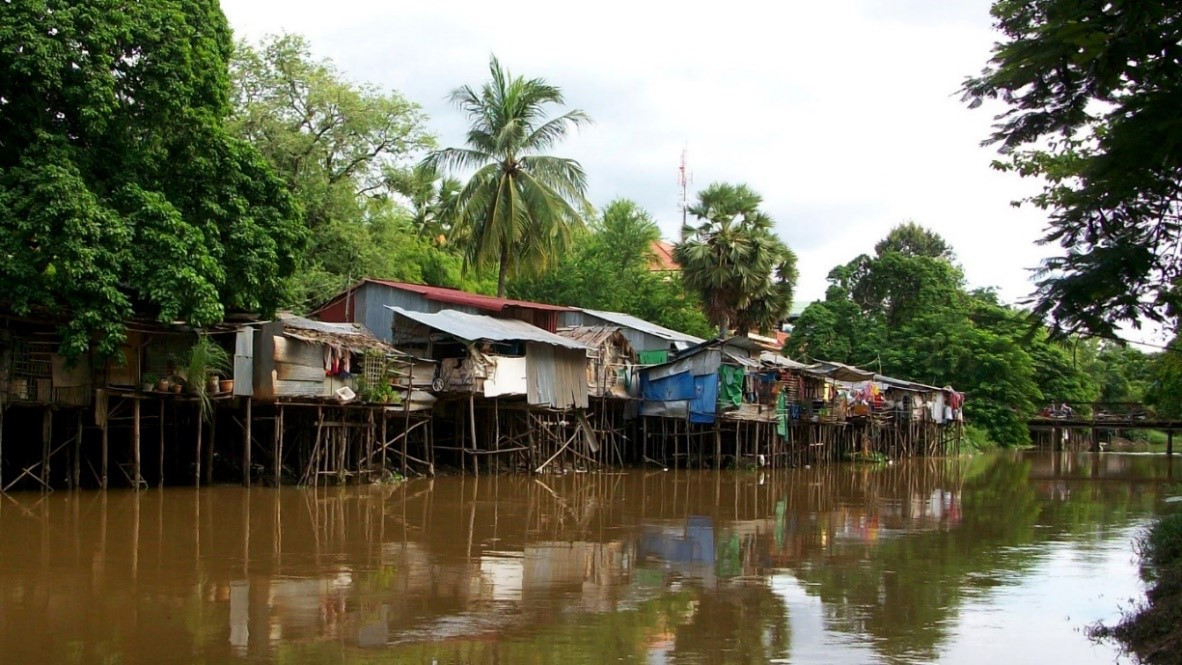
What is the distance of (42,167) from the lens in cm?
1722

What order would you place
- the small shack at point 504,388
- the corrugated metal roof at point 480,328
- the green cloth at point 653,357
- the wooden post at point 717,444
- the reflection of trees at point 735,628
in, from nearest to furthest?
the reflection of trees at point 735,628, the corrugated metal roof at point 480,328, the small shack at point 504,388, the wooden post at point 717,444, the green cloth at point 653,357

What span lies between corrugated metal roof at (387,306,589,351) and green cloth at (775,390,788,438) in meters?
7.97

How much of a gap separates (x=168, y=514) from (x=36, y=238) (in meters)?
4.78

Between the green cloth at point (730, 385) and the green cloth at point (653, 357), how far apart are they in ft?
7.83

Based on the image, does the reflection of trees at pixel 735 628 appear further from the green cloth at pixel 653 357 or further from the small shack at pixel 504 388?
the green cloth at pixel 653 357

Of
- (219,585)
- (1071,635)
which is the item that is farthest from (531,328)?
(1071,635)

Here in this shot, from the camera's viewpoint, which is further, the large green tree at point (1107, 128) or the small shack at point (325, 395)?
the small shack at point (325, 395)

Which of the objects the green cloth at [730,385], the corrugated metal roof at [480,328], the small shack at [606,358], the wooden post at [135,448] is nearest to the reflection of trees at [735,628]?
the wooden post at [135,448]

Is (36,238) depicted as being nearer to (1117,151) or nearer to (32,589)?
(32,589)

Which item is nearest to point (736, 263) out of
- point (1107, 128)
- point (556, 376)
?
point (556, 376)

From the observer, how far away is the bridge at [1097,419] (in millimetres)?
47406

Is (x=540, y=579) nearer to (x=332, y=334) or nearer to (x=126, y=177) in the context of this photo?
(x=126, y=177)

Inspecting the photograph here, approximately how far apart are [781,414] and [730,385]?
12.4 feet

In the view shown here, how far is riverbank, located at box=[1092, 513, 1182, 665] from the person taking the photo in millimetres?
Answer: 8016
